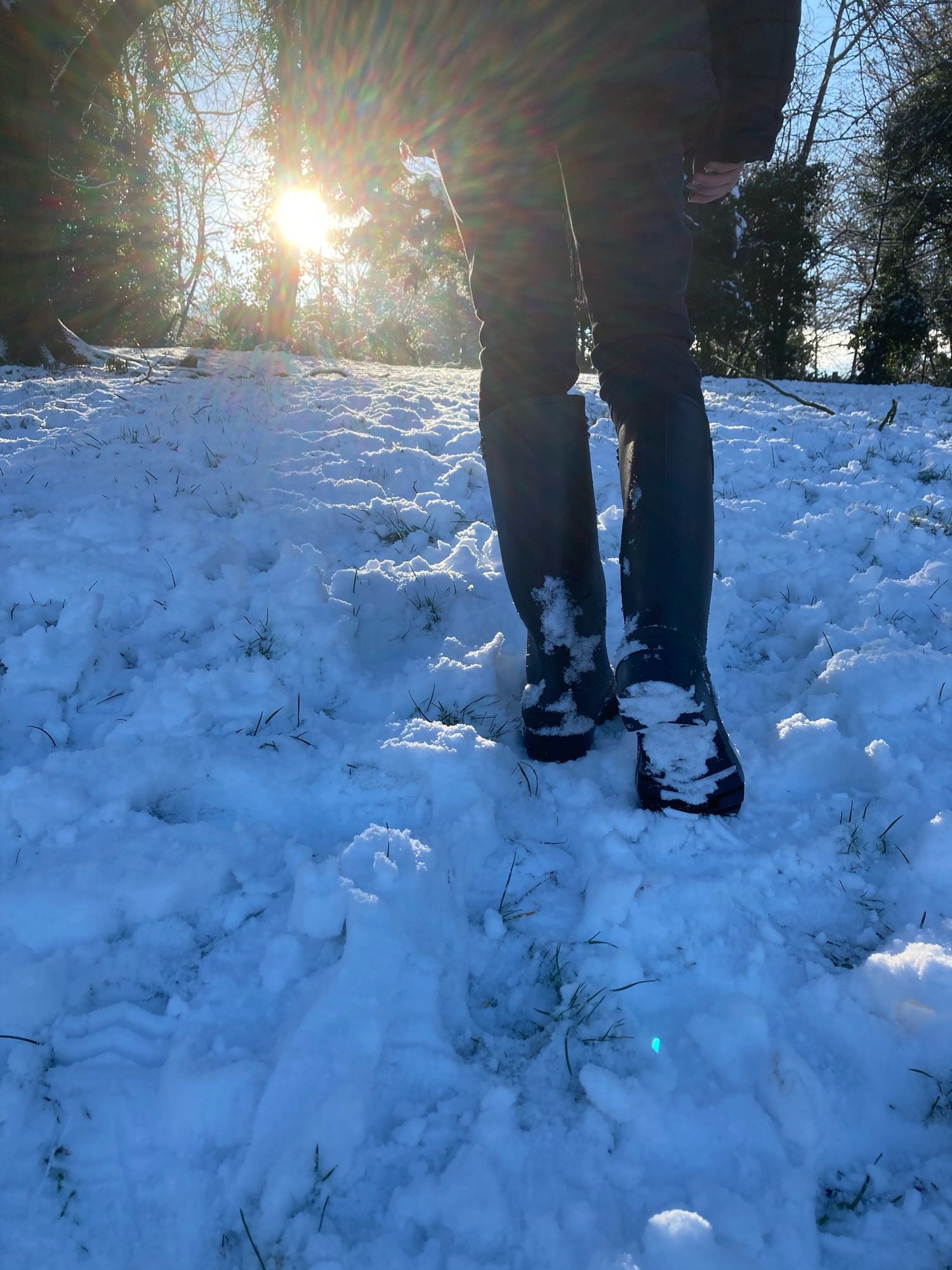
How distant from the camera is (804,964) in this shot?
1.01 metres

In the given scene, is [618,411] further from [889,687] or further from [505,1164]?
[505,1164]

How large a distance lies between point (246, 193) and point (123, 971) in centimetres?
1108

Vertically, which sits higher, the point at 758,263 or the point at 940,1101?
the point at 758,263

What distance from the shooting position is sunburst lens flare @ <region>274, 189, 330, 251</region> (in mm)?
10073

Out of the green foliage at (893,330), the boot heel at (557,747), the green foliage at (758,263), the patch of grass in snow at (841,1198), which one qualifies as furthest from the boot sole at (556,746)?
the green foliage at (758,263)

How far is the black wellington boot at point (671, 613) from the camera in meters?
1.13

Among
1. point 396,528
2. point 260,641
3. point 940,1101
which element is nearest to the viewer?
point 940,1101

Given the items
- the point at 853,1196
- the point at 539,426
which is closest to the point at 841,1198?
the point at 853,1196

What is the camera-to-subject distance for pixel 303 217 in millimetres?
12062

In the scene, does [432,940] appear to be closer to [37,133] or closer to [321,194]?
[37,133]

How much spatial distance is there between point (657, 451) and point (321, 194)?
12.1m

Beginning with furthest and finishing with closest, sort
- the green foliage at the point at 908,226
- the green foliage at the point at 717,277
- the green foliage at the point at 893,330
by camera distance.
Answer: the green foliage at the point at 717,277, the green foliage at the point at 893,330, the green foliage at the point at 908,226

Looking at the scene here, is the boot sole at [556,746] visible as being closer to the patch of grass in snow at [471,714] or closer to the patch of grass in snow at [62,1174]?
the patch of grass in snow at [471,714]

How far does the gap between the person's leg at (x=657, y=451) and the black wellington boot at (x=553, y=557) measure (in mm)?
103
